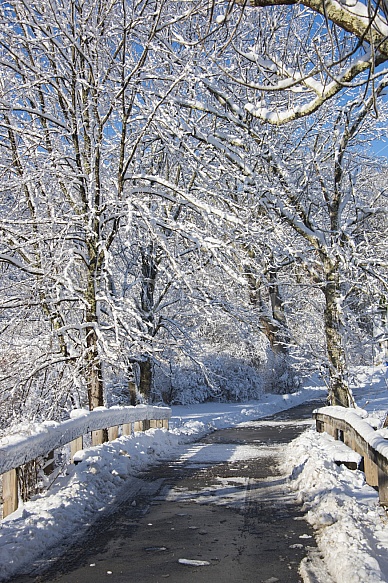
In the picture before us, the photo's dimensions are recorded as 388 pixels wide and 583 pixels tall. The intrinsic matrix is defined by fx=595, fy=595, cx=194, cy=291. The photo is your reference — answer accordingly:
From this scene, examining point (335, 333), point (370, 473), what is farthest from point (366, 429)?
point (335, 333)

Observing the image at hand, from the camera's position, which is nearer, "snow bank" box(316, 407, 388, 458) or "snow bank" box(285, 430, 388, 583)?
"snow bank" box(285, 430, 388, 583)

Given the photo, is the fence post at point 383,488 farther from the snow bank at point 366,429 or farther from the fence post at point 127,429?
the fence post at point 127,429

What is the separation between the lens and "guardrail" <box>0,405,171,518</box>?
18.1 feet

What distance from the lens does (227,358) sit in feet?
98.9

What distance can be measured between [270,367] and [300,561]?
2845cm

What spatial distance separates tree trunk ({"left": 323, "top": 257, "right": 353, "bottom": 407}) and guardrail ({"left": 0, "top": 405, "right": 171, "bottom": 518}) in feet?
15.2

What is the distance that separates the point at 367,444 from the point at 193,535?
2.38 meters

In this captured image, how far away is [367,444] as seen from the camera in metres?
6.60

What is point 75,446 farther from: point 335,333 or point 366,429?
point 335,333

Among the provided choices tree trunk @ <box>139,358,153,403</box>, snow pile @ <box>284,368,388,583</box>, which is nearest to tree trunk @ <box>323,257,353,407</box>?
snow pile @ <box>284,368,388,583</box>

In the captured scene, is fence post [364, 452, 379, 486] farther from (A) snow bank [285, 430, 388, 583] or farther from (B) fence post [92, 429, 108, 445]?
(B) fence post [92, 429, 108, 445]

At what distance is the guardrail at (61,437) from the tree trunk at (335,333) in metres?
4.63

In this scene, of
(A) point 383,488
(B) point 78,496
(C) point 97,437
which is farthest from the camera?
(C) point 97,437

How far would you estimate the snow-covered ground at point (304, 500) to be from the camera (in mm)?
4397
